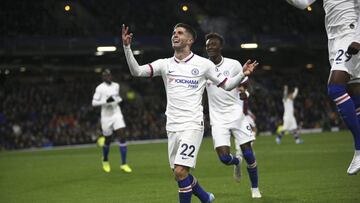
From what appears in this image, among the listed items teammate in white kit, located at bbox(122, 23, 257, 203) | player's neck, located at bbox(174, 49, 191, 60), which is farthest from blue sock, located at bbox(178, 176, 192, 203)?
player's neck, located at bbox(174, 49, 191, 60)

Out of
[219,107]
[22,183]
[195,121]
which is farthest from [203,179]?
[195,121]

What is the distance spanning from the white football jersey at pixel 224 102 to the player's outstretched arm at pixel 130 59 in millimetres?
3228

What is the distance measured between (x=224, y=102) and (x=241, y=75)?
3.30 metres

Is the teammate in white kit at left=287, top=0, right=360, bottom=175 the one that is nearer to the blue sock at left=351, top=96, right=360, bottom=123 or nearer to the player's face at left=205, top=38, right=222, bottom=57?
the blue sock at left=351, top=96, right=360, bottom=123

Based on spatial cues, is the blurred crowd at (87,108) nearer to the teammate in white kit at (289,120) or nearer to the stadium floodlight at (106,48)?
the stadium floodlight at (106,48)

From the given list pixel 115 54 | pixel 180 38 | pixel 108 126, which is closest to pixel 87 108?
pixel 115 54

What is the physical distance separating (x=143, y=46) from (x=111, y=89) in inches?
911

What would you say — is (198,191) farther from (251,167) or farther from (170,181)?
(170,181)

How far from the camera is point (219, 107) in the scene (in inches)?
500

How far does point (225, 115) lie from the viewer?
12.6 meters

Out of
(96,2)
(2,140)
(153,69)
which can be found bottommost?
(2,140)

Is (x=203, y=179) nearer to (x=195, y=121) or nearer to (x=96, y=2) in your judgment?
(x=195, y=121)

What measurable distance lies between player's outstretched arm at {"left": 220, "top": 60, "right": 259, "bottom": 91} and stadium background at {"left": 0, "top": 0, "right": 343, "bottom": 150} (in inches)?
1187

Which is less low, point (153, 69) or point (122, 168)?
point (153, 69)
